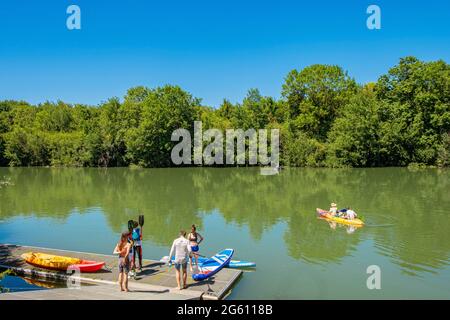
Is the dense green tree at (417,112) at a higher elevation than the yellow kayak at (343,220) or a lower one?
higher

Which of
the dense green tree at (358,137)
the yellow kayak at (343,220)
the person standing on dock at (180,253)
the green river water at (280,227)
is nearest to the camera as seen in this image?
the person standing on dock at (180,253)

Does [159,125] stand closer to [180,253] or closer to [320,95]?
[320,95]

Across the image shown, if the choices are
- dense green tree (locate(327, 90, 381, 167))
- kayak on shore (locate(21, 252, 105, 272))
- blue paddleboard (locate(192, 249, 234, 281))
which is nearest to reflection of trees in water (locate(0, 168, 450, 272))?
blue paddleboard (locate(192, 249, 234, 281))

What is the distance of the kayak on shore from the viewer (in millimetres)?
13078

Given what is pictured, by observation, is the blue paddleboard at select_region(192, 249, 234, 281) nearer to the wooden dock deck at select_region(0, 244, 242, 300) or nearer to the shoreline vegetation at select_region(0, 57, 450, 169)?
the wooden dock deck at select_region(0, 244, 242, 300)

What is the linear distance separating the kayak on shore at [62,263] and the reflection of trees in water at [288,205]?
5441mm

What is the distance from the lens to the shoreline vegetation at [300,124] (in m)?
56.3

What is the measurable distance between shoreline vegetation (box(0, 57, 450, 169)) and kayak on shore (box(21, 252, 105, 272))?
4927 centimetres

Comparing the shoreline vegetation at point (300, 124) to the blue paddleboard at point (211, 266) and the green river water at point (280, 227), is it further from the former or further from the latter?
the blue paddleboard at point (211, 266)

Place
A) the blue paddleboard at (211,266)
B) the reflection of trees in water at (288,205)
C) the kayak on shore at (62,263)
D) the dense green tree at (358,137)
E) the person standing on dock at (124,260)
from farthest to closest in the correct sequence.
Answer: the dense green tree at (358,137)
the reflection of trees in water at (288,205)
the kayak on shore at (62,263)
the blue paddleboard at (211,266)
the person standing on dock at (124,260)

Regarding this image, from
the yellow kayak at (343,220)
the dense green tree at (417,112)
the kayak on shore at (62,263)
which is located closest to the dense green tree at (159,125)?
the dense green tree at (417,112)

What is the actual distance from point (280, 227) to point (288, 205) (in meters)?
6.79
